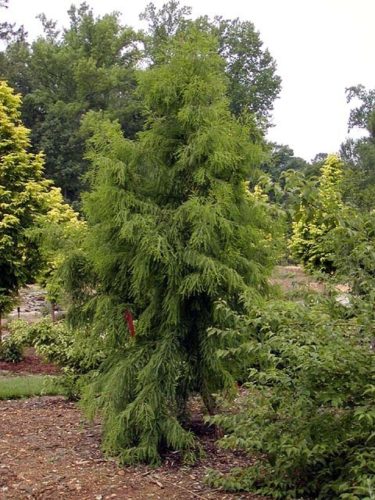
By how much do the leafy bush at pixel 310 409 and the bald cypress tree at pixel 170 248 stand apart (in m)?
0.95

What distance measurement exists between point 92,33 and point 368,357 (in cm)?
4140

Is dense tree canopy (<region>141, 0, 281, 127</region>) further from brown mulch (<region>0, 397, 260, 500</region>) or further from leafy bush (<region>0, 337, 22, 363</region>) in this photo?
brown mulch (<region>0, 397, 260, 500</region>)

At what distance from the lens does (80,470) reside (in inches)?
176

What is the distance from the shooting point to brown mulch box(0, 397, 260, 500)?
13.2ft

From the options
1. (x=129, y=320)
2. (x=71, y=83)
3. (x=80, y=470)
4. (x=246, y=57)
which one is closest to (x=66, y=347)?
(x=129, y=320)

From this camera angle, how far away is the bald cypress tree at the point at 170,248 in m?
4.73

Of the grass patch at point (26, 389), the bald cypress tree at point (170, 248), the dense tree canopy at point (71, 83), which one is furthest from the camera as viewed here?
the dense tree canopy at point (71, 83)

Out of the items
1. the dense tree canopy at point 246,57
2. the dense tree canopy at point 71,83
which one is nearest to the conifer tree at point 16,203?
the dense tree canopy at point 71,83

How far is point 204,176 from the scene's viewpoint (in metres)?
4.94

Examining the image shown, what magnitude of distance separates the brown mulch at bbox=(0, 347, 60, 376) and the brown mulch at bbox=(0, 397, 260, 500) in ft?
15.4

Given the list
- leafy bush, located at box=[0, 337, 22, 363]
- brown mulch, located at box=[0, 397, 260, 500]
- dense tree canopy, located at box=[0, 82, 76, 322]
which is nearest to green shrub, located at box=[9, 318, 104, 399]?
leafy bush, located at box=[0, 337, 22, 363]

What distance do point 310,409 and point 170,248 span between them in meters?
1.75

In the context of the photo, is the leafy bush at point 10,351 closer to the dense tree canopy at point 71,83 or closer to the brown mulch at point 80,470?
the brown mulch at point 80,470

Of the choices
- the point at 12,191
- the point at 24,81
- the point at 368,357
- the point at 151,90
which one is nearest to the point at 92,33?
the point at 24,81
